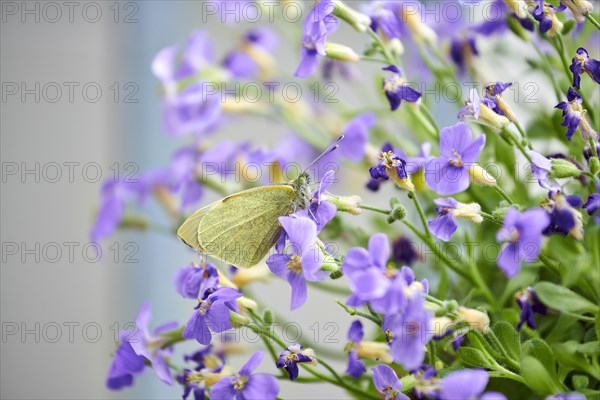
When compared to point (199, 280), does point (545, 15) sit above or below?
above

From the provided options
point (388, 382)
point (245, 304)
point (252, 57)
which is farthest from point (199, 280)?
point (252, 57)

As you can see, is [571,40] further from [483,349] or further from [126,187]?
[126,187]

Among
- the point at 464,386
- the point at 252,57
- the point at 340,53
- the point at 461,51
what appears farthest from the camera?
the point at 252,57

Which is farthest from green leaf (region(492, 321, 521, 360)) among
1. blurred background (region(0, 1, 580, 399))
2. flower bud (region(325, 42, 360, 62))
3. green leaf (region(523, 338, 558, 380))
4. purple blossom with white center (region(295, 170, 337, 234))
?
blurred background (region(0, 1, 580, 399))

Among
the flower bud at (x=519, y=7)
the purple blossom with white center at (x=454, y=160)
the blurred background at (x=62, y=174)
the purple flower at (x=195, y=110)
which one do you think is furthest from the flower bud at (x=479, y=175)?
the blurred background at (x=62, y=174)

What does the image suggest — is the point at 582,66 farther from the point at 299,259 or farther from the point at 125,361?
the point at 125,361

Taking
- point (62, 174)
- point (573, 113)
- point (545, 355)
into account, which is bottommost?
point (62, 174)
